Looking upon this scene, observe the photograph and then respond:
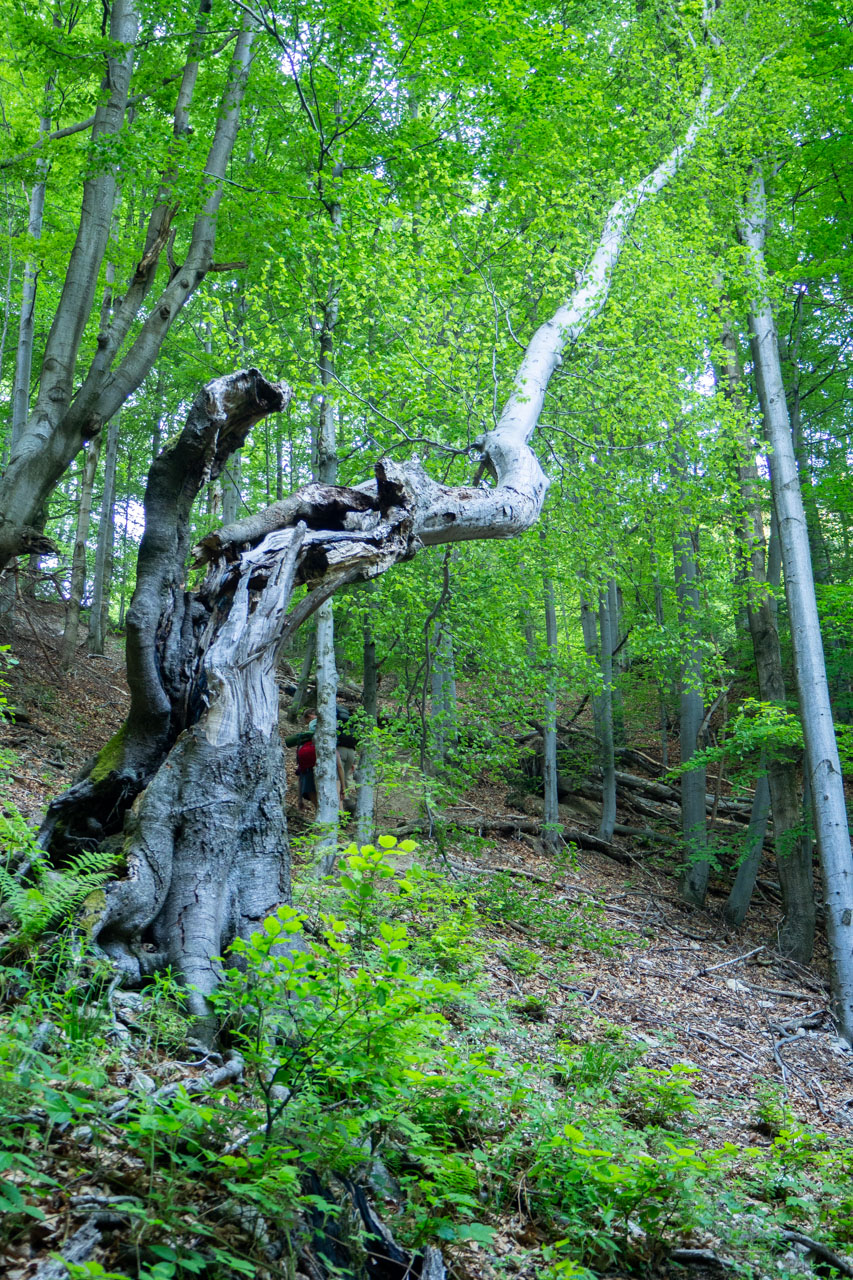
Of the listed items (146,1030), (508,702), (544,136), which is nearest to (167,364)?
(544,136)

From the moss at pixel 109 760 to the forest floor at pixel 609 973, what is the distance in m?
1.67

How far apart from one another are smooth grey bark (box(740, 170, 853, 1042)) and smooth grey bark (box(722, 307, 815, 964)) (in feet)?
1.58

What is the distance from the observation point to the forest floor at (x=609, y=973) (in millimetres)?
5242

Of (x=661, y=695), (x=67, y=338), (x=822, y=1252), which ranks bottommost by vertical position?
(x=822, y=1252)

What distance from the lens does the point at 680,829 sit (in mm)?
15117

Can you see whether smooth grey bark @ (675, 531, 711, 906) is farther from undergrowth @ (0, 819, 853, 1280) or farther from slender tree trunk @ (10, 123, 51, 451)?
slender tree trunk @ (10, 123, 51, 451)

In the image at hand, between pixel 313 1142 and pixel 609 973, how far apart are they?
6520 mm

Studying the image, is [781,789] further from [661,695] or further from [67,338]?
[67,338]

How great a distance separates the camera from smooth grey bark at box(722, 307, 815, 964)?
1143 centimetres

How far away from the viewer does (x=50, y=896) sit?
9.95ft

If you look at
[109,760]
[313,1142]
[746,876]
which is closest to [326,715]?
[109,760]

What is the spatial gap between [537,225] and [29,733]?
8271mm

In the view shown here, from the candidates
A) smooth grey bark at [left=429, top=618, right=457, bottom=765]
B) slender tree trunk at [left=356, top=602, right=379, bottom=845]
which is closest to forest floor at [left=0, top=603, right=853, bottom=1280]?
slender tree trunk at [left=356, top=602, right=379, bottom=845]

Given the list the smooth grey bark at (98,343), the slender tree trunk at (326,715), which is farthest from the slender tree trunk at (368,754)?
the smooth grey bark at (98,343)
